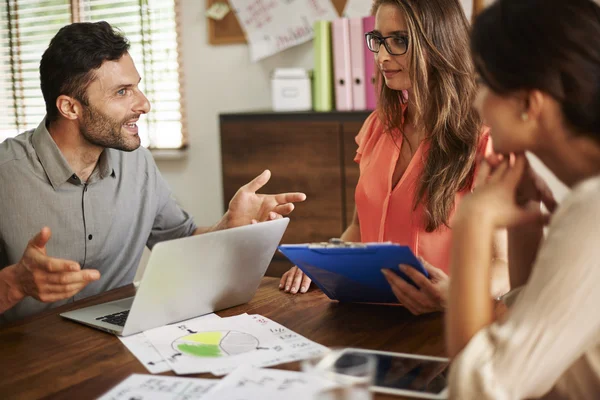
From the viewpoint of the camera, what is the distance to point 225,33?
3.69 m

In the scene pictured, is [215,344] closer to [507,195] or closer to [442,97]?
[507,195]

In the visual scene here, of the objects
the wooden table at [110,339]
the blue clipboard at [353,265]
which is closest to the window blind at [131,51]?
the wooden table at [110,339]

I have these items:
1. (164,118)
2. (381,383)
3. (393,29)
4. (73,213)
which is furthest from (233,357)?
(164,118)

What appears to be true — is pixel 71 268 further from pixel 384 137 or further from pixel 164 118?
pixel 164 118

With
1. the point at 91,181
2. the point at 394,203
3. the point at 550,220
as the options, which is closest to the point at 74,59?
the point at 91,181

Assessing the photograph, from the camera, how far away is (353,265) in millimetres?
1332

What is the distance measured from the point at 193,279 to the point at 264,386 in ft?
1.19

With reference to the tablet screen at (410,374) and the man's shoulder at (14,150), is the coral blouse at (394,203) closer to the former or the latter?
the tablet screen at (410,374)

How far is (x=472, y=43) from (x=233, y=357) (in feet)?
2.12

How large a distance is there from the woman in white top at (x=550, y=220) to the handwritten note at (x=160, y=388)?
1.26ft

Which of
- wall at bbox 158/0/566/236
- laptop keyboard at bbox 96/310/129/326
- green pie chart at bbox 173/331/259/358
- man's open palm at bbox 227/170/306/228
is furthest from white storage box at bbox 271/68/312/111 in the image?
green pie chart at bbox 173/331/259/358

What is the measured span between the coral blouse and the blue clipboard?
40 centimetres

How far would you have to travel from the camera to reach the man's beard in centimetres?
198

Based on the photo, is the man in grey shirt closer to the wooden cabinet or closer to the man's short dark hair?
the man's short dark hair
